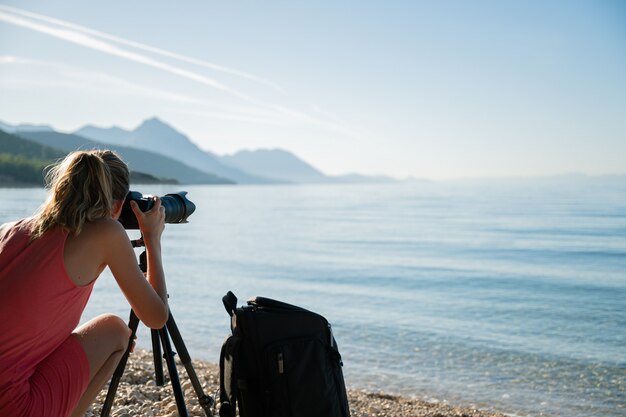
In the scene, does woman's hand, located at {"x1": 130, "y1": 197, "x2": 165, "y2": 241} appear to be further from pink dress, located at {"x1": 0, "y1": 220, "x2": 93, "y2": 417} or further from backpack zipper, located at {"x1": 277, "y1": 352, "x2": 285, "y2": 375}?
backpack zipper, located at {"x1": 277, "y1": 352, "x2": 285, "y2": 375}

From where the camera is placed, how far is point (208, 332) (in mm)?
8258

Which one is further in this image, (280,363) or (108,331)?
(280,363)

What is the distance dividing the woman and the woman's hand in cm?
11

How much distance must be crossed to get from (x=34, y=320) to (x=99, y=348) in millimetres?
370

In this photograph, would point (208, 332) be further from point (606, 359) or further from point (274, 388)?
point (274, 388)

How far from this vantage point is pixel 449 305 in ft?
36.1

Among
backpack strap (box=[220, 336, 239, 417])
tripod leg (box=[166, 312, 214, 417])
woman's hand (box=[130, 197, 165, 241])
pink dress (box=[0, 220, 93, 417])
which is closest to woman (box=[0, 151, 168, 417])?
pink dress (box=[0, 220, 93, 417])

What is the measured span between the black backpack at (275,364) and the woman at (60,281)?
0.40 meters

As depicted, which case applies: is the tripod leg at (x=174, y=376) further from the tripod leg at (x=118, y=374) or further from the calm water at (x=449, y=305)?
the calm water at (x=449, y=305)

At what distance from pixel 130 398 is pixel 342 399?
5.84 ft

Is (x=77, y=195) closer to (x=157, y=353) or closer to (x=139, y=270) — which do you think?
(x=139, y=270)

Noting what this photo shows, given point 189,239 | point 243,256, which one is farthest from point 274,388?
point 189,239

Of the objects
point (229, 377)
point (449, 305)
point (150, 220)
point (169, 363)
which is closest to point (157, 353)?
point (169, 363)

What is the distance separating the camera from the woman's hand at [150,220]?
2.40 m
